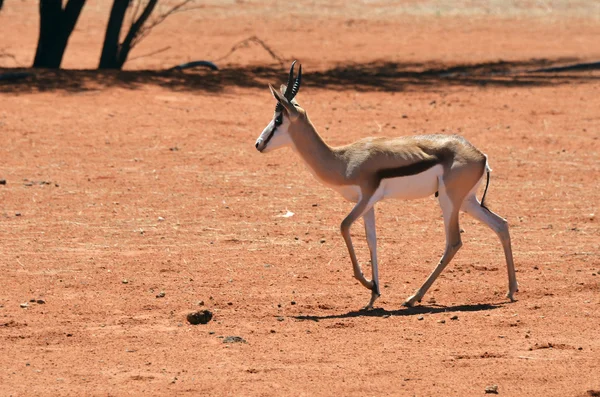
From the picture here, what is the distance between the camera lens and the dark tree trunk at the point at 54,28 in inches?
797

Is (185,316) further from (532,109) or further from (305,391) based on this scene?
(532,109)

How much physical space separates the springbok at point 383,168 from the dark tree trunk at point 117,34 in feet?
38.6

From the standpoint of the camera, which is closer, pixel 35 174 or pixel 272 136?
pixel 272 136

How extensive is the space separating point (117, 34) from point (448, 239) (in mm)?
12969

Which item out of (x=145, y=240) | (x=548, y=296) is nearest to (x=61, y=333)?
(x=145, y=240)

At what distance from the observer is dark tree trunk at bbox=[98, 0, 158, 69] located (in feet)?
66.7

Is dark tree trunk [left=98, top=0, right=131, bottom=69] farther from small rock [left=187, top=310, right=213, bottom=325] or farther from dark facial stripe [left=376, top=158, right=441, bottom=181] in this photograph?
small rock [left=187, top=310, right=213, bottom=325]

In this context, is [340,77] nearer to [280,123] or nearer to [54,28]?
[54,28]

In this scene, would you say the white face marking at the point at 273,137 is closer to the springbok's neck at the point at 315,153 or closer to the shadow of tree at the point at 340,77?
the springbok's neck at the point at 315,153

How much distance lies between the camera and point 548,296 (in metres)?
8.96

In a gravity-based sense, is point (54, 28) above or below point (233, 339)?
below

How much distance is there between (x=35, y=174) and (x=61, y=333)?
19.6 feet

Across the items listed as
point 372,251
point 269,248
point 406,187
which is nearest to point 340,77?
point 269,248

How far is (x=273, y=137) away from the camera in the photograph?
29.0 feet
